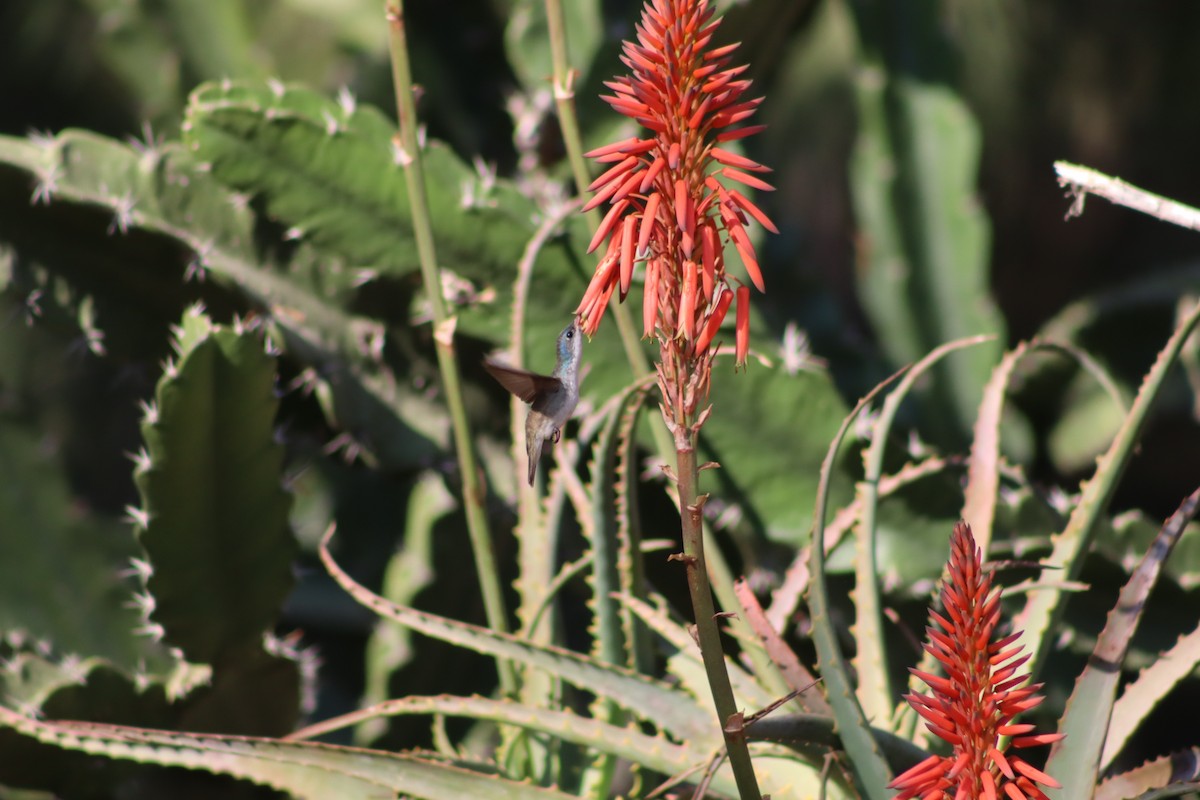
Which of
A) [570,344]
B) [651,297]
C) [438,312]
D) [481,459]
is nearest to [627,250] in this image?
[651,297]

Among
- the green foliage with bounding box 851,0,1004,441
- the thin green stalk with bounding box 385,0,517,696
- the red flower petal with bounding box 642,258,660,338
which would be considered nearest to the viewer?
the red flower petal with bounding box 642,258,660,338

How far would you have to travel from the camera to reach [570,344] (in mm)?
673

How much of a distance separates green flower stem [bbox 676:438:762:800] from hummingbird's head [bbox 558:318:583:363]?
15cm

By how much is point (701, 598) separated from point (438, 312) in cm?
45

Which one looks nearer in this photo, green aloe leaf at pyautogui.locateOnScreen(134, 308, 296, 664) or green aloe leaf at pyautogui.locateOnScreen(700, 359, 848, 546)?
green aloe leaf at pyautogui.locateOnScreen(134, 308, 296, 664)

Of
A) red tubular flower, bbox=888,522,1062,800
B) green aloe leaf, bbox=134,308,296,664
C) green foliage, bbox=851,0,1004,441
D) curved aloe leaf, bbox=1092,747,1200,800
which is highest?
green foliage, bbox=851,0,1004,441

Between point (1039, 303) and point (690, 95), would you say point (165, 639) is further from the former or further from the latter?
point (1039, 303)

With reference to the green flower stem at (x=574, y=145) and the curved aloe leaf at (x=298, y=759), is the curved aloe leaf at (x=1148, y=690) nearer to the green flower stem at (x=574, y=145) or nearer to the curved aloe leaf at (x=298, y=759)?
the green flower stem at (x=574, y=145)

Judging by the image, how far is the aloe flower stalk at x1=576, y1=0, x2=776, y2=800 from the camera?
498 millimetres

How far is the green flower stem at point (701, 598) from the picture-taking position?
515mm

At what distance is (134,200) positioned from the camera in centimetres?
114

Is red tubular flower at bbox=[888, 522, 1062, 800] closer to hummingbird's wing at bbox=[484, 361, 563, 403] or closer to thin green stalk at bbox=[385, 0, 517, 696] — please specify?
hummingbird's wing at bbox=[484, 361, 563, 403]

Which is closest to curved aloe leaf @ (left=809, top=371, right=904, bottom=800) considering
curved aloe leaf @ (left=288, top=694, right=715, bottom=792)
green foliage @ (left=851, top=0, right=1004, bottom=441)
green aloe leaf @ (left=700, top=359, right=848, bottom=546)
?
curved aloe leaf @ (left=288, top=694, right=715, bottom=792)

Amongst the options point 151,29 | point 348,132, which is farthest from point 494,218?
point 151,29
